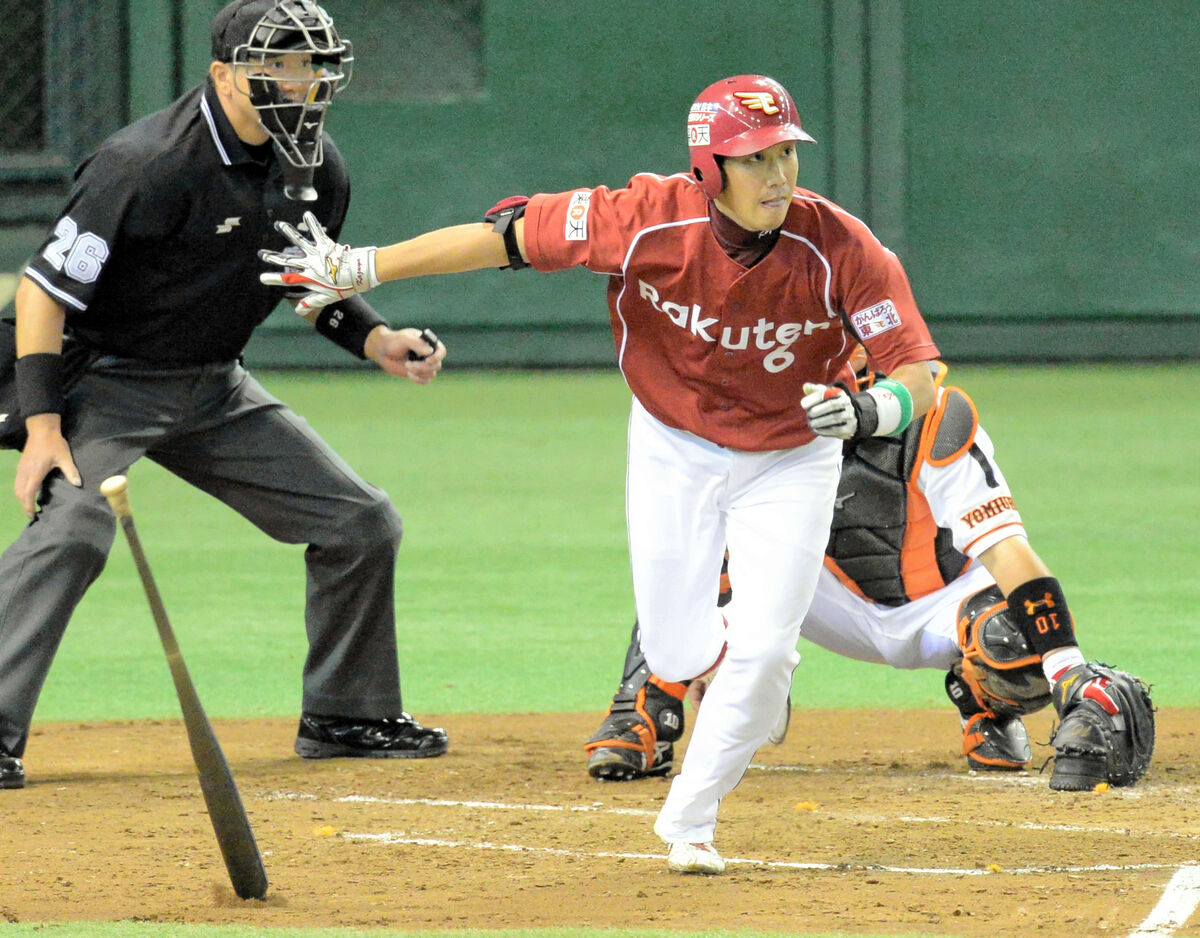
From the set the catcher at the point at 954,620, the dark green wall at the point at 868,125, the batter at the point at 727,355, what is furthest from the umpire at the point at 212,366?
the dark green wall at the point at 868,125

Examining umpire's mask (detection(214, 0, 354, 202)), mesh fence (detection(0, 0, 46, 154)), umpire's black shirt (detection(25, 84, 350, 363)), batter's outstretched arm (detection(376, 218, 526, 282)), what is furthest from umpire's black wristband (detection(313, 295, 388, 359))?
mesh fence (detection(0, 0, 46, 154))

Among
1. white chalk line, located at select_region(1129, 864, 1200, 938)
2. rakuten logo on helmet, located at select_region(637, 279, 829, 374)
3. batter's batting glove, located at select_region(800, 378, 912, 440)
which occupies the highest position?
rakuten logo on helmet, located at select_region(637, 279, 829, 374)

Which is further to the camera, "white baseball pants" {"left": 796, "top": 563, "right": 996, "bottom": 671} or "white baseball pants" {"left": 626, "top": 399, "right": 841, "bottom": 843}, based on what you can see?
"white baseball pants" {"left": 796, "top": 563, "right": 996, "bottom": 671}

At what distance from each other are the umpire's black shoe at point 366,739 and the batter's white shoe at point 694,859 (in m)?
1.51

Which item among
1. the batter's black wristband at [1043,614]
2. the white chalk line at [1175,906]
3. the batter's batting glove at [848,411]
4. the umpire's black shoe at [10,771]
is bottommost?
the umpire's black shoe at [10,771]

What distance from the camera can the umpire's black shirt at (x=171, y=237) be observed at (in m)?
5.00

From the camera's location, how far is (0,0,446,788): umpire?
496cm

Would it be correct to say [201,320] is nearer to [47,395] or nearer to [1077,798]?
[47,395]

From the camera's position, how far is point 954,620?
17.7 ft

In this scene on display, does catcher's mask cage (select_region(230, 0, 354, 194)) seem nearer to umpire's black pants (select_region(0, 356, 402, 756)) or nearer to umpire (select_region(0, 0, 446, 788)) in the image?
umpire (select_region(0, 0, 446, 788))

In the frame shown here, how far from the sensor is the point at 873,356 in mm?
4266

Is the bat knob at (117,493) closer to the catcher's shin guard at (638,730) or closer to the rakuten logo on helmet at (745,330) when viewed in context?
the rakuten logo on helmet at (745,330)

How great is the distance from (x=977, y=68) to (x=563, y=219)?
36.5 feet

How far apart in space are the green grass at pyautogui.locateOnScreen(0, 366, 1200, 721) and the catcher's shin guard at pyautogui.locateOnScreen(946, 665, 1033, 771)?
1027 millimetres
